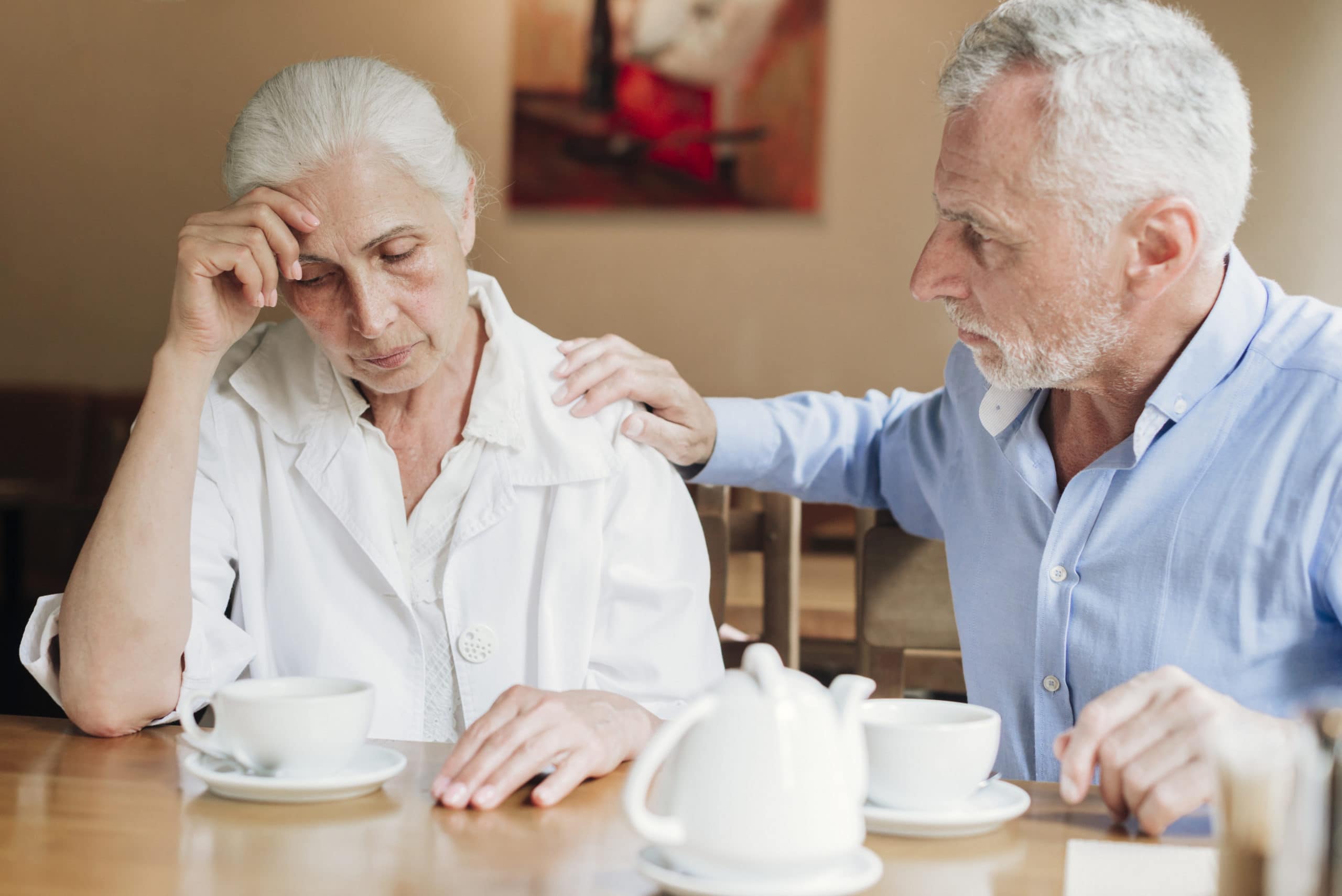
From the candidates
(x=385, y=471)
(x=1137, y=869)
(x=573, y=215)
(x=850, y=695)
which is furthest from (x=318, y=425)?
(x=573, y=215)

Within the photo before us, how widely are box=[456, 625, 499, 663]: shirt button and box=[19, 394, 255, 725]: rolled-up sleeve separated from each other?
0.25 meters

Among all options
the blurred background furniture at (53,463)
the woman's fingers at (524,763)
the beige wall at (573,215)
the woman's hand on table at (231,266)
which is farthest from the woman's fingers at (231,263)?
the blurred background furniture at (53,463)

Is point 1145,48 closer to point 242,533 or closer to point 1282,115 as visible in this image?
point 242,533

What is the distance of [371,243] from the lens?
144 cm

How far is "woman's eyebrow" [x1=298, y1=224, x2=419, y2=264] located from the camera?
1.44m

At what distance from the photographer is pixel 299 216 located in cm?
142

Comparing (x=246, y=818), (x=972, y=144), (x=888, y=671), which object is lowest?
(x=888, y=671)

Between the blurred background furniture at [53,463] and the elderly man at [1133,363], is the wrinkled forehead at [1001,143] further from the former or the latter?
the blurred background furniture at [53,463]

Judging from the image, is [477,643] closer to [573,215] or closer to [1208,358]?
[1208,358]

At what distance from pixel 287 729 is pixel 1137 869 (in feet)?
2.04

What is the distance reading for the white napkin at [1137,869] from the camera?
0.83 meters

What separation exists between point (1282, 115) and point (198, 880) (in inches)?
175

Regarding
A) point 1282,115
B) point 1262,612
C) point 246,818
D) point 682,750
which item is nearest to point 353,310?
point 246,818

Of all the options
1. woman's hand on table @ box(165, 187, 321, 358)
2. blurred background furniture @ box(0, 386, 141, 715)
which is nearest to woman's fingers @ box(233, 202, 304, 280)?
woman's hand on table @ box(165, 187, 321, 358)
